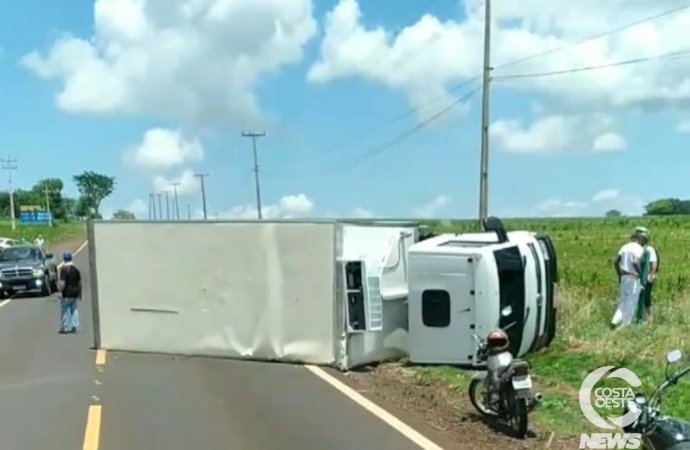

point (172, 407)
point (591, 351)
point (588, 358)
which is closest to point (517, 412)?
point (172, 407)

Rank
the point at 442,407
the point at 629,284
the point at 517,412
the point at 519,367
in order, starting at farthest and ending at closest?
the point at 629,284, the point at 442,407, the point at 519,367, the point at 517,412

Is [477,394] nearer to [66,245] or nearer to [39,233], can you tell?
[66,245]

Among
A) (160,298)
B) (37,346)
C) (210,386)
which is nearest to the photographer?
(210,386)

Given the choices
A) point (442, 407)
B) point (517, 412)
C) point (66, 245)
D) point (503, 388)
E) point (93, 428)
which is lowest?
point (66, 245)

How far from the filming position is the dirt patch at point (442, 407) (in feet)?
29.6

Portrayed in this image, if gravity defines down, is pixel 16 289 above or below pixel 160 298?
below

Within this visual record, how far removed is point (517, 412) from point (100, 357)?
29.1 ft

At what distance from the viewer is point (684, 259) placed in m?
42.8

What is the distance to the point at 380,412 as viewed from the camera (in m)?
10.6

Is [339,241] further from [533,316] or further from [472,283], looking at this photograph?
[533,316]

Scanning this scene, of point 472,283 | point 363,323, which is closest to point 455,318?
point 472,283

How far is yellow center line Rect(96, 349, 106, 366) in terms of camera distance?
1509 cm

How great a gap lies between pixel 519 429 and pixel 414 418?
56.5 inches

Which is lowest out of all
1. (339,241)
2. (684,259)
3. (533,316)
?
(684,259)
